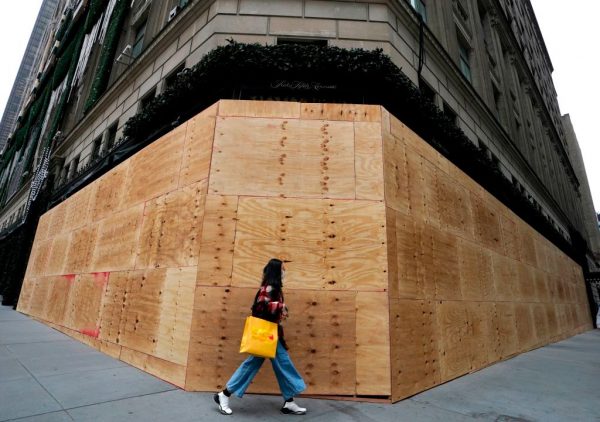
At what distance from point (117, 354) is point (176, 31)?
32.1 feet

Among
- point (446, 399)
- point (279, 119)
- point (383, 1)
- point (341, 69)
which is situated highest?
point (383, 1)

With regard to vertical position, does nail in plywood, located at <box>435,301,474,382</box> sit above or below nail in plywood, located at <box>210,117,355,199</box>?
below

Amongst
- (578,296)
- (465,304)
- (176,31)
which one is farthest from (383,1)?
(578,296)

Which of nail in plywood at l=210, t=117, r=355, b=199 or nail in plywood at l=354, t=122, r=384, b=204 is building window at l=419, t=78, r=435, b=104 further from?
nail in plywood at l=210, t=117, r=355, b=199

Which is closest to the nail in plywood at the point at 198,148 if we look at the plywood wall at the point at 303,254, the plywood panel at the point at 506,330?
the plywood wall at the point at 303,254

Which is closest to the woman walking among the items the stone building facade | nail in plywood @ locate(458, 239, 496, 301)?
nail in plywood @ locate(458, 239, 496, 301)

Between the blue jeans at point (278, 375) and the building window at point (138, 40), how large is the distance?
15.5 meters

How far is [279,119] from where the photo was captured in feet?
20.5

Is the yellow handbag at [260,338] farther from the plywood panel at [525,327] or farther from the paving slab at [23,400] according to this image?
the plywood panel at [525,327]

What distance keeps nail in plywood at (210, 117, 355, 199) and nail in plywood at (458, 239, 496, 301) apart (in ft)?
12.7

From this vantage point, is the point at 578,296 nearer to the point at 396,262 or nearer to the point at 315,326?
the point at 396,262

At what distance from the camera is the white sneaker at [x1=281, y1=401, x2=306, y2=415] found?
397 cm

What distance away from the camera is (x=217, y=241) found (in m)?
5.43

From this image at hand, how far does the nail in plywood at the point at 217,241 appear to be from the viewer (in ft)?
17.3
